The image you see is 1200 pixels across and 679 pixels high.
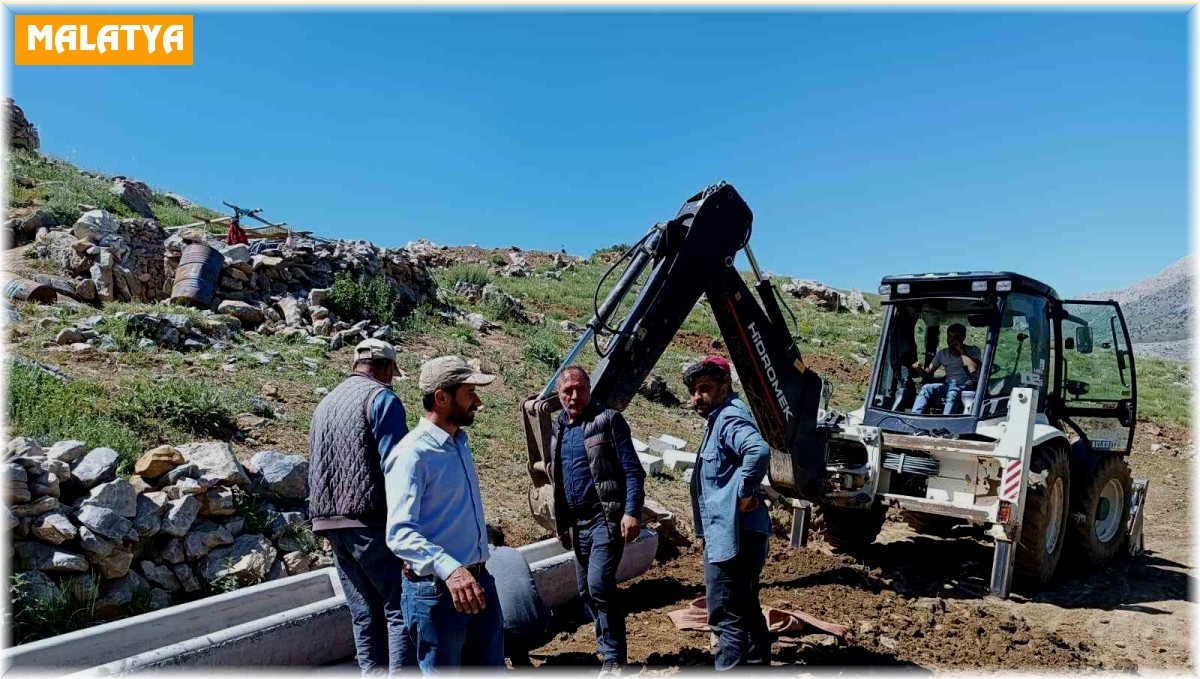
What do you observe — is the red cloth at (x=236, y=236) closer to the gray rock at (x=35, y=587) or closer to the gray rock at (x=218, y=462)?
the gray rock at (x=218, y=462)

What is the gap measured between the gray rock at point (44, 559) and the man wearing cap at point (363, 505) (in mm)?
1978

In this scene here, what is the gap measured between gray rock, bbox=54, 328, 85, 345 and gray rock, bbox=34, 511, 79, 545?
17.8 ft

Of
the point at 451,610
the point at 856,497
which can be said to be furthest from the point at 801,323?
the point at 451,610

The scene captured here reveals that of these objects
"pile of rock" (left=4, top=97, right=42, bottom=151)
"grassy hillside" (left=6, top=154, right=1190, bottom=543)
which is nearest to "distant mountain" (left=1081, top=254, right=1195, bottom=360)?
"grassy hillside" (left=6, top=154, right=1190, bottom=543)

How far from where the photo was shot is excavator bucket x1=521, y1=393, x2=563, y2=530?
16.1ft

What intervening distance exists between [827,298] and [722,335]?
28533mm

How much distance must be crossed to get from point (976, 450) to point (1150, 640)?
1728 millimetres

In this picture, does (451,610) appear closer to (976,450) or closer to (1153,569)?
(976,450)

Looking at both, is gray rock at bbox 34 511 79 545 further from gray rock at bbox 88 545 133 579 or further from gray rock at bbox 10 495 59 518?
gray rock at bbox 88 545 133 579

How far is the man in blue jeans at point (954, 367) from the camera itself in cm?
702

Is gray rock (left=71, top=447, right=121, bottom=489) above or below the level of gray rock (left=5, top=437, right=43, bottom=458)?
below

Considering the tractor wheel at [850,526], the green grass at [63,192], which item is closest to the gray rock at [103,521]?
the tractor wheel at [850,526]

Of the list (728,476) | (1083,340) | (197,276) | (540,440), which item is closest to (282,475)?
(540,440)

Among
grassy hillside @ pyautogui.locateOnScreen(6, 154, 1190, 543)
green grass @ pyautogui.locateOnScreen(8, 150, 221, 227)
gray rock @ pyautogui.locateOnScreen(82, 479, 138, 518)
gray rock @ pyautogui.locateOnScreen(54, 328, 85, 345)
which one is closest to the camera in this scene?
gray rock @ pyautogui.locateOnScreen(82, 479, 138, 518)
